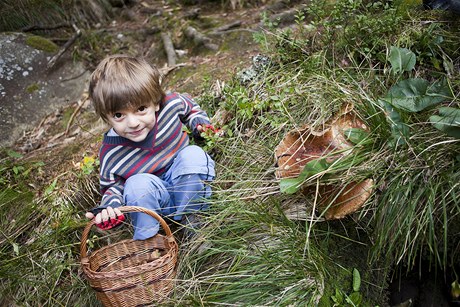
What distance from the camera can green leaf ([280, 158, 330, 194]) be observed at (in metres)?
2.15

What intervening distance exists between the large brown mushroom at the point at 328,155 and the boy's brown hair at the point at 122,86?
0.78 metres

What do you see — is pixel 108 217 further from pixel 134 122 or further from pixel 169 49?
pixel 169 49

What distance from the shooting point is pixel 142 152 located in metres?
2.75

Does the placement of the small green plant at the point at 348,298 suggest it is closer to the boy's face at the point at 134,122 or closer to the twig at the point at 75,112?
the boy's face at the point at 134,122

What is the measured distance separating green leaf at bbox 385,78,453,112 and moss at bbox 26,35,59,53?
3.17m

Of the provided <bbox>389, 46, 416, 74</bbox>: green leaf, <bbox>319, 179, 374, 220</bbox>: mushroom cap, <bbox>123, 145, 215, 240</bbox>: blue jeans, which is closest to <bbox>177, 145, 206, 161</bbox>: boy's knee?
<bbox>123, 145, 215, 240</bbox>: blue jeans

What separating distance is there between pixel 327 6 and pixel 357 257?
6.44 feet

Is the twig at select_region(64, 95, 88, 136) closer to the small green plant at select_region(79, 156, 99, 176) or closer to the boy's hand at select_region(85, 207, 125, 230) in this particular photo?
the small green plant at select_region(79, 156, 99, 176)

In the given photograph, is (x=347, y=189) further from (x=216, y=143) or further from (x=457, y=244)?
(x=216, y=143)

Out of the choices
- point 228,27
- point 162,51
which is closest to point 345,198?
point 228,27

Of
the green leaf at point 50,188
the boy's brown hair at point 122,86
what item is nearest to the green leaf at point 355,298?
the boy's brown hair at point 122,86

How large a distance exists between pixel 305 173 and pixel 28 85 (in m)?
2.88

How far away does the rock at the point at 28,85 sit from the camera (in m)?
3.86

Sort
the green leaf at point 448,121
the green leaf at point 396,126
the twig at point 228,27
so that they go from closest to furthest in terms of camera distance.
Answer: the green leaf at point 448,121 < the green leaf at point 396,126 < the twig at point 228,27
